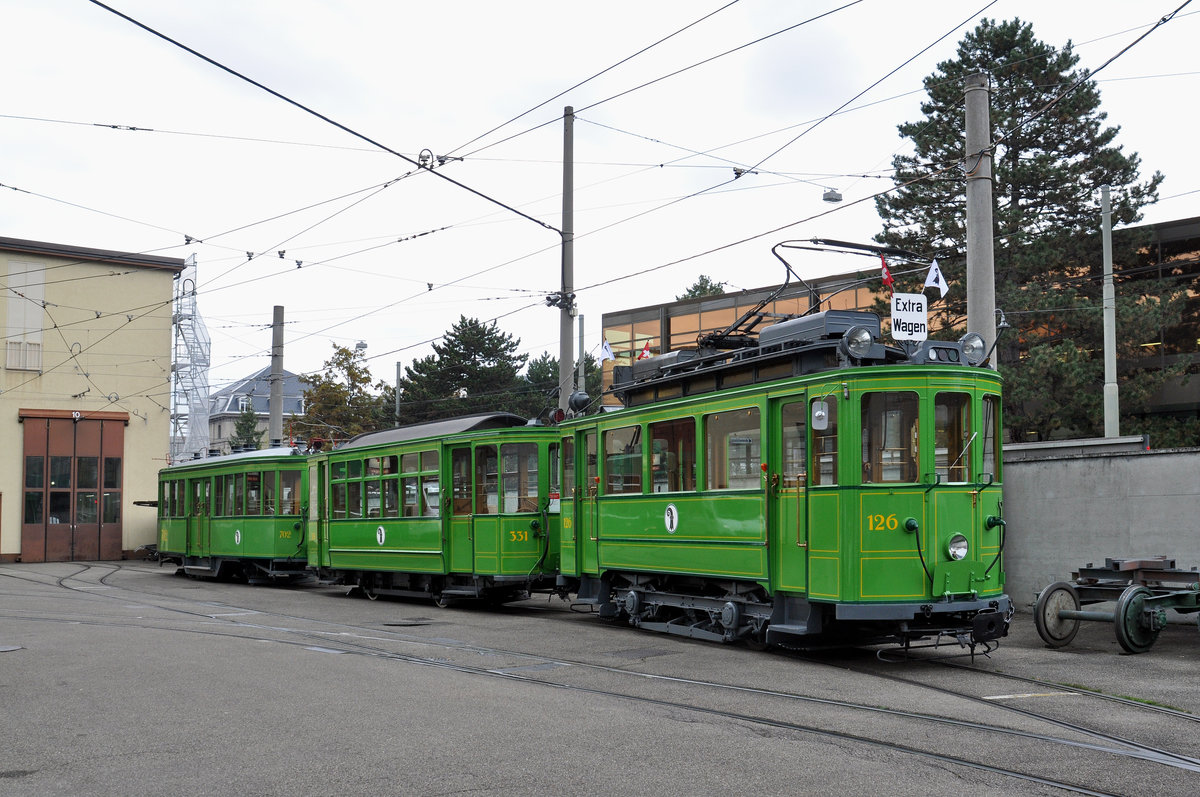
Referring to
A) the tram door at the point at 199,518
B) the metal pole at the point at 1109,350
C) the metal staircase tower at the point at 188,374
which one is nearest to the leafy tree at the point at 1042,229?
the metal pole at the point at 1109,350

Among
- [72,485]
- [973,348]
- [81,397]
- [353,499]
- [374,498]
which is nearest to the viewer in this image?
[973,348]

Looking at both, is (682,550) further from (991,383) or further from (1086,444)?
(1086,444)

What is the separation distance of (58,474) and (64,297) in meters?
5.75

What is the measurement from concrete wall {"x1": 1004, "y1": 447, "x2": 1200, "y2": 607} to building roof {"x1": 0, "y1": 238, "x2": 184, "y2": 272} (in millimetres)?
31692

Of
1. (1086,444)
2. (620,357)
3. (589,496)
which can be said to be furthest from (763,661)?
(620,357)

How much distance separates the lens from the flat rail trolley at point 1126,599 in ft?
37.1

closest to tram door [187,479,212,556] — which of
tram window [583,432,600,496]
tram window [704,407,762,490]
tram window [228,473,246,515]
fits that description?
tram window [228,473,246,515]

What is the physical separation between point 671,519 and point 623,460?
1.44 meters

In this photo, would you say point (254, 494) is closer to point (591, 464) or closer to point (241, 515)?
point (241, 515)

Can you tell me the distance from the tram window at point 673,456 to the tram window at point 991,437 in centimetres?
314

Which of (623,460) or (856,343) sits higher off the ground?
(856,343)

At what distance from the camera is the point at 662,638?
13438 millimetres

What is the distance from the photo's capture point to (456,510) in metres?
17.7

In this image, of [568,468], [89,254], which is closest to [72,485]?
[89,254]
